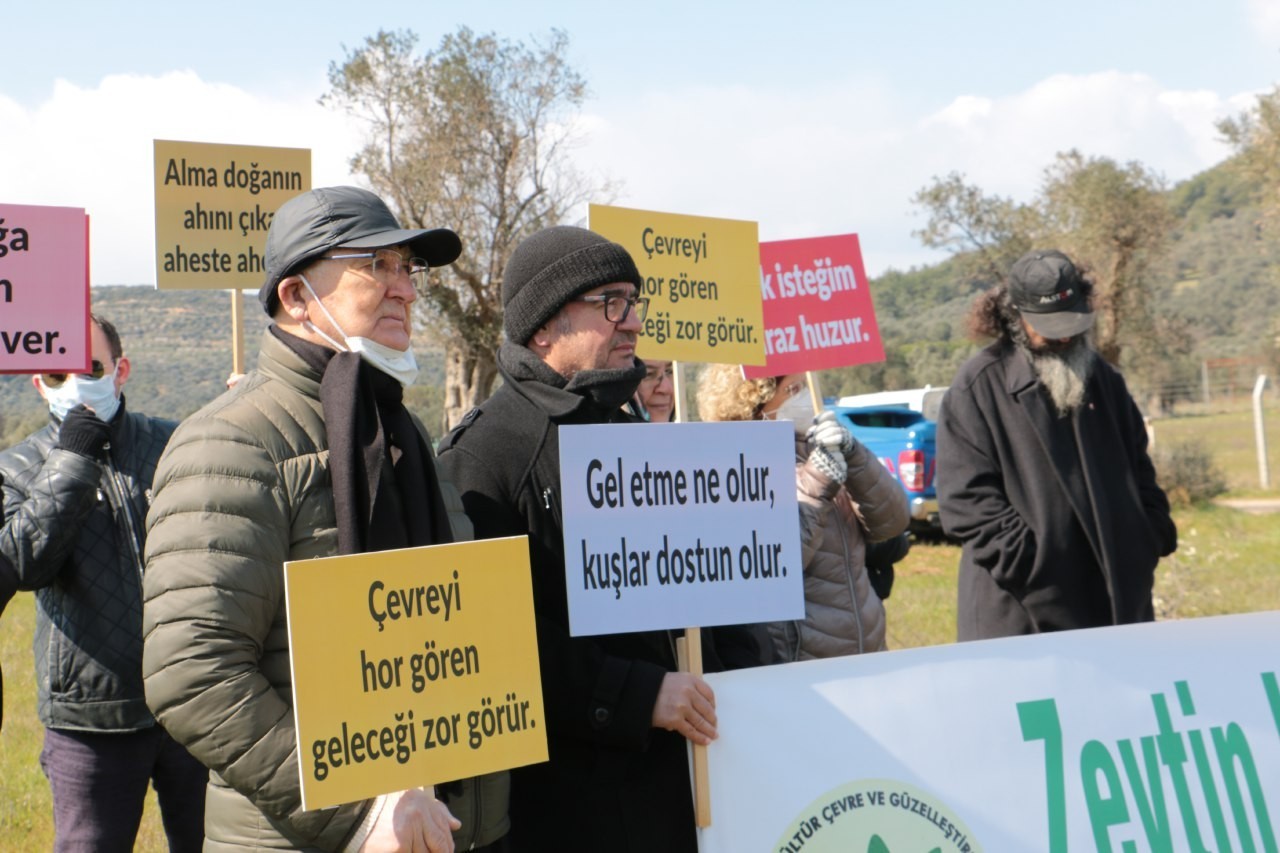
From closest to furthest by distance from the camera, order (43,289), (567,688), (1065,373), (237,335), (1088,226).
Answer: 1. (567,688)
2. (43,289)
3. (237,335)
4. (1065,373)
5. (1088,226)

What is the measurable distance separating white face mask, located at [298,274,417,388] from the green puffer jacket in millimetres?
177

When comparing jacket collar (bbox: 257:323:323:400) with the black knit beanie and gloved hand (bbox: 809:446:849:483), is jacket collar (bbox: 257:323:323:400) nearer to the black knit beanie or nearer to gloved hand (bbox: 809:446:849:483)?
the black knit beanie

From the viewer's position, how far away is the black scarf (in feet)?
7.63

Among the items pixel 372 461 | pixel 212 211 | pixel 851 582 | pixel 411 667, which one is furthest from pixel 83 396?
pixel 851 582

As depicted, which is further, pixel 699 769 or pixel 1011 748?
pixel 1011 748

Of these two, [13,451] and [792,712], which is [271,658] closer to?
[792,712]

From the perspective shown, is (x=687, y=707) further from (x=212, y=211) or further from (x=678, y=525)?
(x=212, y=211)

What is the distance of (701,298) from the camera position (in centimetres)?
422

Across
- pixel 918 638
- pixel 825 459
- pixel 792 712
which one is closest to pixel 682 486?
pixel 792 712

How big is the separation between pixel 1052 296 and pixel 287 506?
3.12 m

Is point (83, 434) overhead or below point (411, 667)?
overhead

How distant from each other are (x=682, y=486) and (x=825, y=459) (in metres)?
1.39

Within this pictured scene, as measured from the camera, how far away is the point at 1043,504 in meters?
4.48

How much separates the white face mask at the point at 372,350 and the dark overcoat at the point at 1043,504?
2.54m
